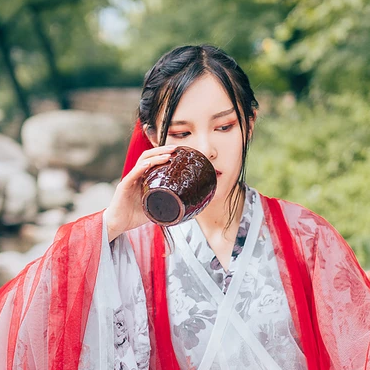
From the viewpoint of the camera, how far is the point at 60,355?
135 cm

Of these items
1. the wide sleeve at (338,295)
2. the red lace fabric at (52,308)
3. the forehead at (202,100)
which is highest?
the forehead at (202,100)

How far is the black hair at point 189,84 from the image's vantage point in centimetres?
147

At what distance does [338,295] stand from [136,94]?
13.9 m

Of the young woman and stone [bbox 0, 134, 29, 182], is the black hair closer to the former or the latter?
the young woman

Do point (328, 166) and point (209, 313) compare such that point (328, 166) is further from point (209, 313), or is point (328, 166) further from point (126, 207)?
point (126, 207)

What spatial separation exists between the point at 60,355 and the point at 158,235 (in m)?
0.47

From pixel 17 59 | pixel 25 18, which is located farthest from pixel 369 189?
pixel 17 59

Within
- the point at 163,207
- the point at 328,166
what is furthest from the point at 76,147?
the point at 163,207

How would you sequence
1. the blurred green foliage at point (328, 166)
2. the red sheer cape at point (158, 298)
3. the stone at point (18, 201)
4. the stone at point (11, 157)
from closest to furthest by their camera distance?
the red sheer cape at point (158, 298), the blurred green foliage at point (328, 166), the stone at point (18, 201), the stone at point (11, 157)

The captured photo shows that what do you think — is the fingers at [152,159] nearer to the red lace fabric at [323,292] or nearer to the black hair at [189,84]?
the black hair at [189,84]

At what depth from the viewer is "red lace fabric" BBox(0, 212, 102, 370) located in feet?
4.47

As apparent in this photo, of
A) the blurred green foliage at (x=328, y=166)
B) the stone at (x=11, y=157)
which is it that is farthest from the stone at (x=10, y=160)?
the blurred green foliage at (x=328, y=166)

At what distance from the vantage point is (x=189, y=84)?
57.0 inches

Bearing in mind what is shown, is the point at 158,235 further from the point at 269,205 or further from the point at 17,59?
the point at 17,59
